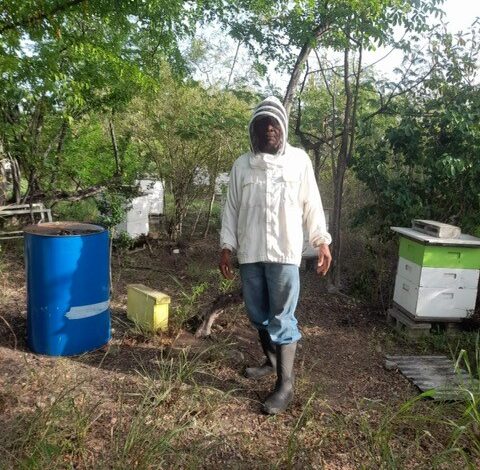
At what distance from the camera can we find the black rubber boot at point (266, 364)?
2.94 meters

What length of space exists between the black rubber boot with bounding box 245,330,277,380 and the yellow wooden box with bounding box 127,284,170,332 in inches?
34.2

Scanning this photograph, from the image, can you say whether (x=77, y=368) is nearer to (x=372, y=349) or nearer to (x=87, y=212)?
(x=372, y=349)

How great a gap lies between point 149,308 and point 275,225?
146 cm

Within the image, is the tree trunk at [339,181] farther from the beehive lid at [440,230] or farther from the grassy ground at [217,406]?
the beehive lid at [440,230]

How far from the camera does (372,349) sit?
12.5ft

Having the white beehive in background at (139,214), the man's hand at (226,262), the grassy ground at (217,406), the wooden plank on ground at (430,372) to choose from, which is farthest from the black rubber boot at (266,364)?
the white beehive in background at (139,214)

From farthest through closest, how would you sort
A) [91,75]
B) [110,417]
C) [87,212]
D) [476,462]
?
[87,212]
[91,75]
[110,417]
[476,462]

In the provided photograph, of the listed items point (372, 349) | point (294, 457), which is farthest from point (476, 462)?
point (372, 349)

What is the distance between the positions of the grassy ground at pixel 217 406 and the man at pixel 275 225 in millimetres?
313

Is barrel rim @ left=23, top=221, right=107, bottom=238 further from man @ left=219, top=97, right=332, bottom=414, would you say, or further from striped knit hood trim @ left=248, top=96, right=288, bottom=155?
striped knit hood trim @ left=248, top=96, right=288, bottom=155

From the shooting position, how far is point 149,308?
3.54 m

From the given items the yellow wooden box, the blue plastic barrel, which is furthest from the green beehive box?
the blue plastic barrel

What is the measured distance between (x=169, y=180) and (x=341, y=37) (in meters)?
3.07

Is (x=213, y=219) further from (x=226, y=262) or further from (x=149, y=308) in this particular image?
(x=226, y=262)
